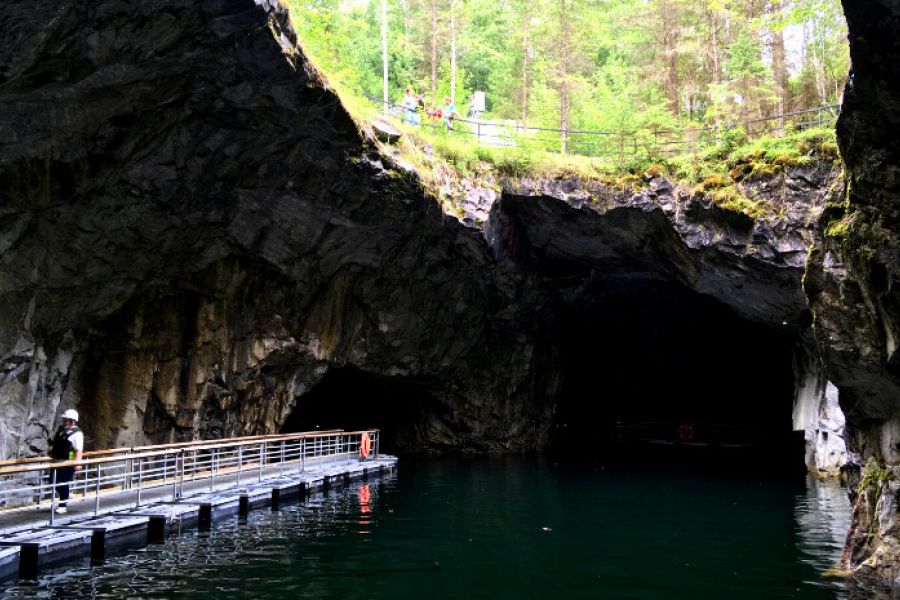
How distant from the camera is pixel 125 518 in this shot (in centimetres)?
1299

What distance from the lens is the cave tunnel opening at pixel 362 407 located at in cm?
3372

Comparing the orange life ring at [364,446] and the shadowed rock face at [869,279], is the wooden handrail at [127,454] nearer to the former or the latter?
the orange life ring at [364,446]

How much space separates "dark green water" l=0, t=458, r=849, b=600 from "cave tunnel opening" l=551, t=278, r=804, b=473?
16.5 meters

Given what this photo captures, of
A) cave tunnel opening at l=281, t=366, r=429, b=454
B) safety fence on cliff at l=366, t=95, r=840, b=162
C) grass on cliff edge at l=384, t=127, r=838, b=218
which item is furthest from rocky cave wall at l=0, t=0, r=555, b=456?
cave tunnel opening at l=281, t=366, r=429, b=454

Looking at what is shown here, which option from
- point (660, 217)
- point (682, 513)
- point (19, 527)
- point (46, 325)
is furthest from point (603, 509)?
point (46, 325)

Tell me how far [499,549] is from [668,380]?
31339 mm

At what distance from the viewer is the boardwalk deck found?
1064 centimetres

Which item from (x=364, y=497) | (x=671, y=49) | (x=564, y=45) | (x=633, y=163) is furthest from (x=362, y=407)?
(x=671, y=49)

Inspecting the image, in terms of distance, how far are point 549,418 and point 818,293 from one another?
89.8 ft

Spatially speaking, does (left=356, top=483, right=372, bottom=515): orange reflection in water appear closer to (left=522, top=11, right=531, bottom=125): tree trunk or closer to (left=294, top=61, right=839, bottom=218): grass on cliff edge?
(left=294, top=61, right=839, bottom=218): grass on cliff edge

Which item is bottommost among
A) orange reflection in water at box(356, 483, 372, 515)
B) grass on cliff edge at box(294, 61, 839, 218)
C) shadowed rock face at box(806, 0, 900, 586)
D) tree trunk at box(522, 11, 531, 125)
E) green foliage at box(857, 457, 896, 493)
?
orange reflection in water at box(356, 483, 372, 515)

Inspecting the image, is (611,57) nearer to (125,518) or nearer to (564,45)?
(564,45)

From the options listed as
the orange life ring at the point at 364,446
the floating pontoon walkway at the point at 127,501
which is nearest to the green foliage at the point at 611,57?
the floating pontoon walkway at the point at 127,501

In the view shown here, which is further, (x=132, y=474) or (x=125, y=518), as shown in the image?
(x=132, y=474)
